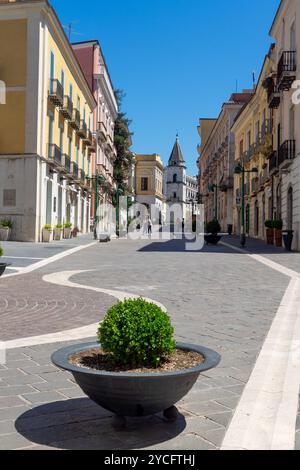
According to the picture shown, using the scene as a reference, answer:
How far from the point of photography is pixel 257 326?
646 centimetres

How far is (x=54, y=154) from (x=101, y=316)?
20.7 metres

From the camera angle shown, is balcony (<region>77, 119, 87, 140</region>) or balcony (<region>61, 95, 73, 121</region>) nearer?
balcony (<region>61, 95, 73, 121</region>)

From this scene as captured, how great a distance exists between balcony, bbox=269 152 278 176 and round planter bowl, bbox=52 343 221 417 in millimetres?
24232

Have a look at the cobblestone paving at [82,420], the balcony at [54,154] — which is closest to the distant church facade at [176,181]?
the balcony at [54,154]

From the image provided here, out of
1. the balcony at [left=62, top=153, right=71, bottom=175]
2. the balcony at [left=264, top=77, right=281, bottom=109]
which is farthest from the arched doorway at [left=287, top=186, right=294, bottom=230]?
the balcony at [left=62, top=153, right=71, bottom=175]

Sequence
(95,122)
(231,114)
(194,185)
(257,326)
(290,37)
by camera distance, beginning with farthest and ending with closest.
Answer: (194,185) < (231,114) < (95,122) < (290,37) < (257,326)

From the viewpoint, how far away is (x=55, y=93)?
26.4m

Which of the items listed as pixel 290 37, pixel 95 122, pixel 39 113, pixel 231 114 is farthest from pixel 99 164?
pixel 290 37

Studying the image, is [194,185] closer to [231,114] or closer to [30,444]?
[231,114]

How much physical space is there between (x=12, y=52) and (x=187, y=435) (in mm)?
24934

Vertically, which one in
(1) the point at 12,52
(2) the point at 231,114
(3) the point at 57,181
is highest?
(2) the point at 231,114

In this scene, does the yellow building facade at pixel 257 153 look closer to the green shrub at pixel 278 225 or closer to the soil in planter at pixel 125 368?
the green shrub at pixel 278 225

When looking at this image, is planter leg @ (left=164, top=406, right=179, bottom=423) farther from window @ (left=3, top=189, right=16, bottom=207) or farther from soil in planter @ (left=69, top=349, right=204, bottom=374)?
window @ (left=3, top=189, right=16, bottom=207)

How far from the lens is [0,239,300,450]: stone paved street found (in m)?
3.08
